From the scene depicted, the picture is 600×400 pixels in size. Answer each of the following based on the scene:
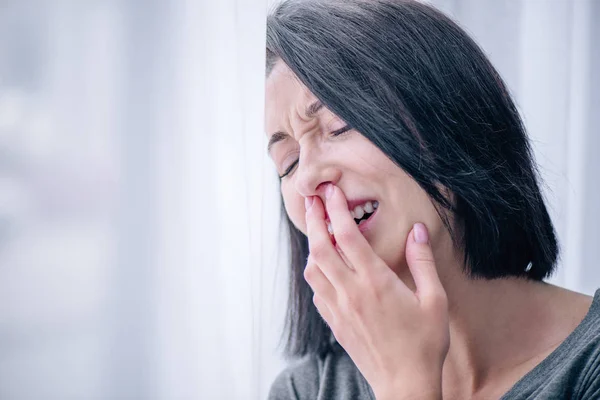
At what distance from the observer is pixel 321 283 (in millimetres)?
993

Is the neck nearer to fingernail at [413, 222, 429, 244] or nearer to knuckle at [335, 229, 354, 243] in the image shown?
fingernail at [413, 222, 429, 244]

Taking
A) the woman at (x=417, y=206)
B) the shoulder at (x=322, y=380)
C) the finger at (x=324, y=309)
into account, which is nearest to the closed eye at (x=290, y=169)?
the woman at (x=417, y=206)

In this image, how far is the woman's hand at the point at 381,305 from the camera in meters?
0.87

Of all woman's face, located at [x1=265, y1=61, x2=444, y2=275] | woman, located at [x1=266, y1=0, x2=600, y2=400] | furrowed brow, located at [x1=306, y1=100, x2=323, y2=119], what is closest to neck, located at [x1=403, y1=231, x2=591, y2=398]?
woman, located at [x1=266, y1=0, x2=600, y2=400]

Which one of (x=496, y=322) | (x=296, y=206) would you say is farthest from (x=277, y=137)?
(x=496, y=322)

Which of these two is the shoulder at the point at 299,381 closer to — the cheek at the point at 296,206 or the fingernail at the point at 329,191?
the cheek at the point at 296,206

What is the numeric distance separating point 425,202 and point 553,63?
0.84m

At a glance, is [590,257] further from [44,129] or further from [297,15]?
[44,129]

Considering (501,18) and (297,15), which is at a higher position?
(501,18)

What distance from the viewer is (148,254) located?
3.16ft

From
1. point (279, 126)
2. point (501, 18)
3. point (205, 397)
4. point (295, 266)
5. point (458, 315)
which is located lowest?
point (205, 397)

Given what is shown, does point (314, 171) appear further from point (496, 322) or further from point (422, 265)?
point (496, 322)

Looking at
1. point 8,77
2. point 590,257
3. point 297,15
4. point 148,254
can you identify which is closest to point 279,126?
point 297,15

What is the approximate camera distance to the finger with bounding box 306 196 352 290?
954 mm
